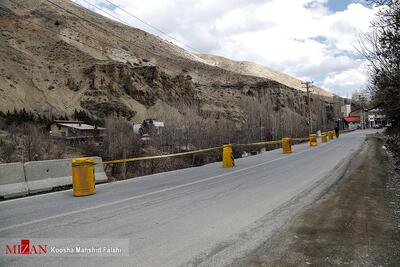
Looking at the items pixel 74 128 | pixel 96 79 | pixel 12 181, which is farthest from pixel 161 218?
pixel 96 79

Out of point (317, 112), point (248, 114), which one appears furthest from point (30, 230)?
point (317, 112)

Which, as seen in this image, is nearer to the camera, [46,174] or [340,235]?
[340,235]

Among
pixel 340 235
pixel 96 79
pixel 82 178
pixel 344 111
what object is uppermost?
pixel 96 79

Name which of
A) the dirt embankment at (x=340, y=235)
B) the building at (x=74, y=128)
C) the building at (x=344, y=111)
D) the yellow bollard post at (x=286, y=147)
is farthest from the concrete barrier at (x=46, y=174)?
the building at (x=344, y=111)

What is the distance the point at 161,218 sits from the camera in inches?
314

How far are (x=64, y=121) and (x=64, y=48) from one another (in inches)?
1067

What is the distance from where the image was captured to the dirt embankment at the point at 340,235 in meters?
5.57

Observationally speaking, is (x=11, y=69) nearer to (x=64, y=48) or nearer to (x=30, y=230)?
(x=64, y=48)

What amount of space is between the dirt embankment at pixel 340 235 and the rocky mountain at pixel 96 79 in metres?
41.5

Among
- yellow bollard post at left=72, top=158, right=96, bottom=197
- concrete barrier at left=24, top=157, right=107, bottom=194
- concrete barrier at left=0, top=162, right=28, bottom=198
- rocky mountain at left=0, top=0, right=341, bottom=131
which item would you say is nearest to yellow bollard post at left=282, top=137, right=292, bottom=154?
concrete barrier at left=24, top=157, right=107, bottom=194

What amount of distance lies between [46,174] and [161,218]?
595cm

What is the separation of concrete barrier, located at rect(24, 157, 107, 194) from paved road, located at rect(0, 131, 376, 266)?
0.63 m

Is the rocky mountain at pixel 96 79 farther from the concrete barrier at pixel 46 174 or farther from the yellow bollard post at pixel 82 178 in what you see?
the yellow bollard post at pixel 82 178

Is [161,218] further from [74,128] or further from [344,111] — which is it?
[344,111]
